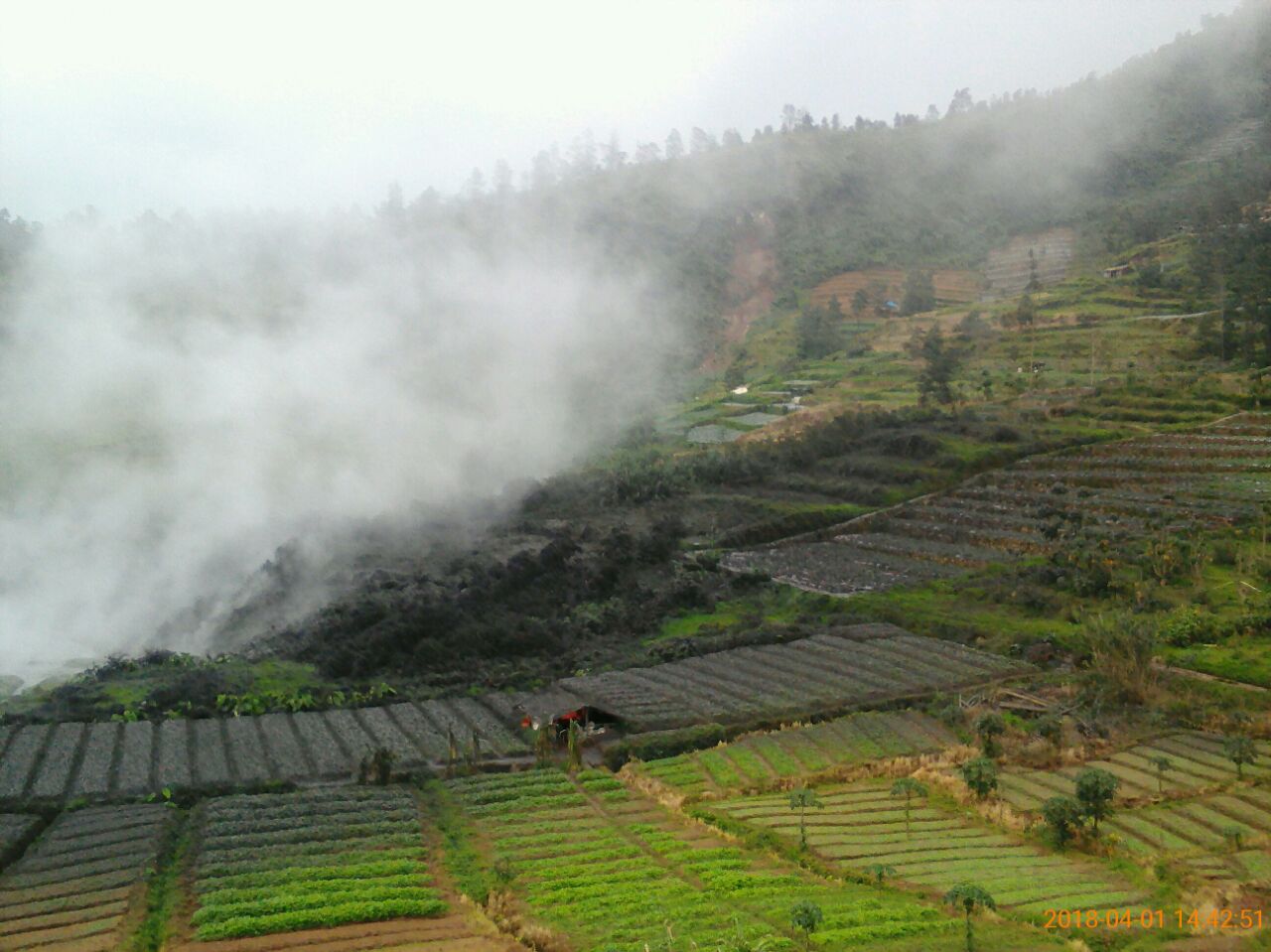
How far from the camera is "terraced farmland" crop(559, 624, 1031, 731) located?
2900cm

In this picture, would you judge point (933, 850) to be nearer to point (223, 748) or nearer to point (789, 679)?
point (789, 679)

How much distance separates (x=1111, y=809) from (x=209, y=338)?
52.1 m

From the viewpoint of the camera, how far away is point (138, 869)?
19688 millimetres

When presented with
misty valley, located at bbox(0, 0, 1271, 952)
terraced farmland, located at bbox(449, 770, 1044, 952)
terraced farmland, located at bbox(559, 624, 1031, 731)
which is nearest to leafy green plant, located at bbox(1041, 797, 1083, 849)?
misty valley, located at bbox(0, 0, 1271, 952)

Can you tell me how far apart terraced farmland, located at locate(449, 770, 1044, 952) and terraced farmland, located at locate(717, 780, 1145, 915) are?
1087mm

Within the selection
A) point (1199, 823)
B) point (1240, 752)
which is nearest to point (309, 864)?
point (1199, 823)

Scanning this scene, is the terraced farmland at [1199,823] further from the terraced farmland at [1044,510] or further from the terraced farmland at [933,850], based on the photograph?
the terraced farmland at [1044,510]

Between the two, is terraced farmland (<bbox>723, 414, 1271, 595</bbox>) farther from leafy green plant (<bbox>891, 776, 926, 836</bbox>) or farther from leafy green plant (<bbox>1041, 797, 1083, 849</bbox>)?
leafy green plant (<bbox>1041, 797, 1083, 849</bbox>)

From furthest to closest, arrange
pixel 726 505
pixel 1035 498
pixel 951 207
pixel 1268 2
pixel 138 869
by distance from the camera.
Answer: pixel 1268 2 < pixel 951 207 < pixel 726 505 < pixel 1035 498 < pixel 138 869

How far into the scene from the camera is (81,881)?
19312 millimetres

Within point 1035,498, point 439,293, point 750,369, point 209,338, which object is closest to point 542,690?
point 1035,498

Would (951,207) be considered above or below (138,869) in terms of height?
above

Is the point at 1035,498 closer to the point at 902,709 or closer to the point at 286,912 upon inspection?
the point at 902,709

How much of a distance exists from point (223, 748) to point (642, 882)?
41.6 ft
